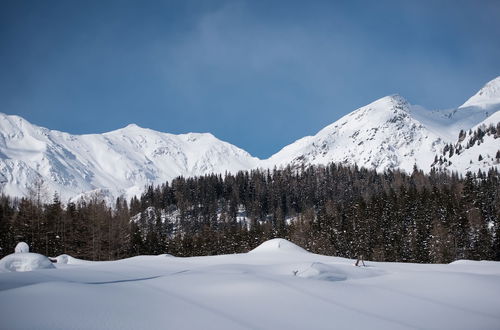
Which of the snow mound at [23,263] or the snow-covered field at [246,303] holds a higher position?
the snow mound at [23,263]

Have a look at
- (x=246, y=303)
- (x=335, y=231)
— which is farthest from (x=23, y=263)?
(x=335, y=231)

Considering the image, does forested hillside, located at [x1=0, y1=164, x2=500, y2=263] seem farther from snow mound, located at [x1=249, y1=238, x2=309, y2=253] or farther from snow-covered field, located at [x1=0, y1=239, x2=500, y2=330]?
snow-covered field, located at [x1=0, y1=239, x2=500, y2=330]

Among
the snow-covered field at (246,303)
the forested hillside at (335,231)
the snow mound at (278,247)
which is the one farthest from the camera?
the forested hillside at (335,231)

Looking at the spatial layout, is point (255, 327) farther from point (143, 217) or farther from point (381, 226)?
point (143, 217)

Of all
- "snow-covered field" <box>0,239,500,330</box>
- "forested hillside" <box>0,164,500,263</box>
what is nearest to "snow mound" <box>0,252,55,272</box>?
"snow-covered field" <box>0,239,500,330</box>

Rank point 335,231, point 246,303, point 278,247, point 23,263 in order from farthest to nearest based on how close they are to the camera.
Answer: point 335,231
point 278,247
point 23,263
point 246,303

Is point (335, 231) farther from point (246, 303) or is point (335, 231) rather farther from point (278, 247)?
point (246, 303)

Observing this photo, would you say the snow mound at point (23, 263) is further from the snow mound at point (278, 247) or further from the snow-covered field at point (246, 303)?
the snow mound at point (278, 247)

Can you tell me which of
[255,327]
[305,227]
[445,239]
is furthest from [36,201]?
[445,239]

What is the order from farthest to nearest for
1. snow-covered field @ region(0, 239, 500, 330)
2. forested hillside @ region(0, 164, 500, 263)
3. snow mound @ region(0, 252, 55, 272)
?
forested hillside @ region(0, 164, 500, 263)
snow mound @ region(0, 252, 55, 272)
snow-covered field @ region(0, 239, 500, 330)

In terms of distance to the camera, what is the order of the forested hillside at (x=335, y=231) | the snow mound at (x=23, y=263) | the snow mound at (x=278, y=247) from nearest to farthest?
the snow mound at (x=23, y=263) → the snow mound at (x=278, y=247) → the forested hillside at (x=335, y=231)

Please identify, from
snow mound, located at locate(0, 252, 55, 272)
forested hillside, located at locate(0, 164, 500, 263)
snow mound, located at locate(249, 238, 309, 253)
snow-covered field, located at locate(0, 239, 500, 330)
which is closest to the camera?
snow-covered field, located at locate(0, 239, 500, 330)

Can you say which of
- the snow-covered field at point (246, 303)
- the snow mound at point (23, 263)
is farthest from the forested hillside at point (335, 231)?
the snow-covered field at point (246, 303)

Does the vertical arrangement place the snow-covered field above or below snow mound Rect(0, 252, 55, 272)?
below
